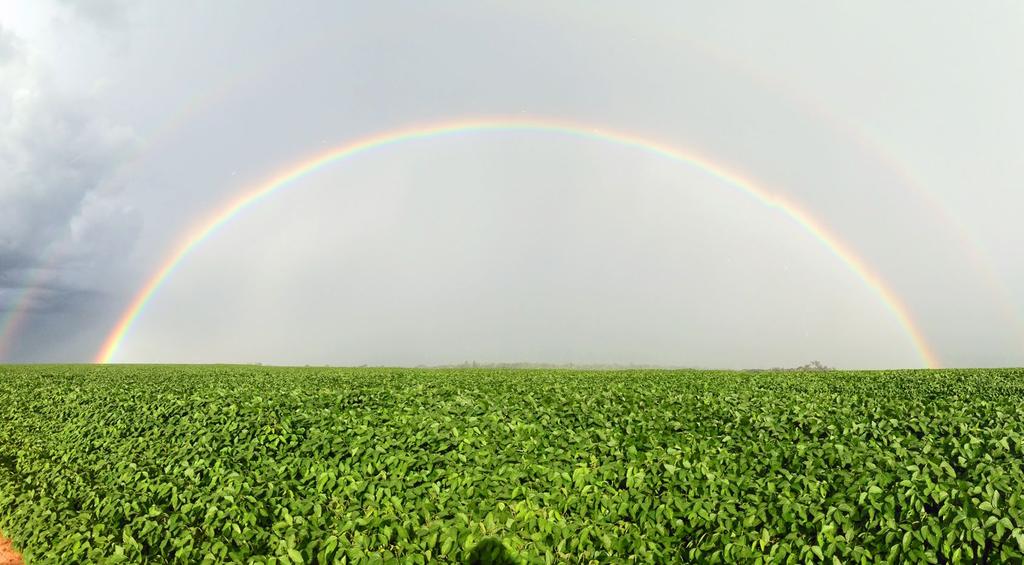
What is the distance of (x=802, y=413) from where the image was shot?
10844mm

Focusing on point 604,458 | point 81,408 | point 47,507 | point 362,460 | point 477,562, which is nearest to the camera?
point 477,562

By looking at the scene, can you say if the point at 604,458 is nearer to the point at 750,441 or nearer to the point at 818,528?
the point at 750,441

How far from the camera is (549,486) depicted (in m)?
8.84

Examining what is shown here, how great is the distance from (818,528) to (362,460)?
7.29 m

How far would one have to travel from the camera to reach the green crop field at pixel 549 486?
709 centimetres

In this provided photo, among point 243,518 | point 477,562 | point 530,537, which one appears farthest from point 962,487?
point 243,518

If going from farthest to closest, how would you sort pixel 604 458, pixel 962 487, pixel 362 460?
pixel 362 460 < pixel 604 458 < pixel 962 487

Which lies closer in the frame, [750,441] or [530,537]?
[530,537]

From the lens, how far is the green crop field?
7086 mm

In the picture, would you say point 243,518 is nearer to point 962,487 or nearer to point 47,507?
point 47,507

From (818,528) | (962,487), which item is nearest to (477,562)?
(818,528)

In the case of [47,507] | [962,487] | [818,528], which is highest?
[962,487]

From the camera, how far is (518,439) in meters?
10.1

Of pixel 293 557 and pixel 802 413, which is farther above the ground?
pixel 802 413
